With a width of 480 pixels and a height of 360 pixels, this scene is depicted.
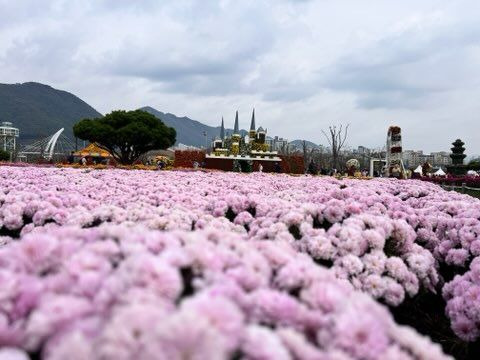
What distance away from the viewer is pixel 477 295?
3.45 m

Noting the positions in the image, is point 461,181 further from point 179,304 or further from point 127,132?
point 127,132

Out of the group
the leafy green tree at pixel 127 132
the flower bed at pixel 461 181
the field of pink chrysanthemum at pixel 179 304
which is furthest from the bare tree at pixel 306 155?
the field of pink chrysanthemum at pixel 179 304

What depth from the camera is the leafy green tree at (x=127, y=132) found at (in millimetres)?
39625

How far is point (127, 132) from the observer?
39.4 metres

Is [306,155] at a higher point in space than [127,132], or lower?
lower

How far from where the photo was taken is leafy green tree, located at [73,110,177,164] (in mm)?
39625

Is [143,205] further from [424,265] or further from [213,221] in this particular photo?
[424,265]

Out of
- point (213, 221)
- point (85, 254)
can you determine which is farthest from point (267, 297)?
point (213, 221)

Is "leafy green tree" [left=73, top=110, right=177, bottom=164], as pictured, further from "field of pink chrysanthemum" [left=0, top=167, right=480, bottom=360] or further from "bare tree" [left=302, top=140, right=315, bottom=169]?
"field of pink chrysanthemum" [left=0, top=167, right=480, bottom=360]

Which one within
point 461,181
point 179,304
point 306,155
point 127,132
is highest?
point 127,132

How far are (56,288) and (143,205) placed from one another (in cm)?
381

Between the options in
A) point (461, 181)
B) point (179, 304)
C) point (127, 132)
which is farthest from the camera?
point (127, 132)

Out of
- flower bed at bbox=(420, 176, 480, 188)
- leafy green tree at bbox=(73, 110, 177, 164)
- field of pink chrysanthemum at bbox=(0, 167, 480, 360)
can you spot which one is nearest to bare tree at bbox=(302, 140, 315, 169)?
leafy green tree at bbox=(73, 110, 177, 164)


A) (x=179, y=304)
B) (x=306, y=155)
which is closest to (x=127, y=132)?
(x=179, y=304)
